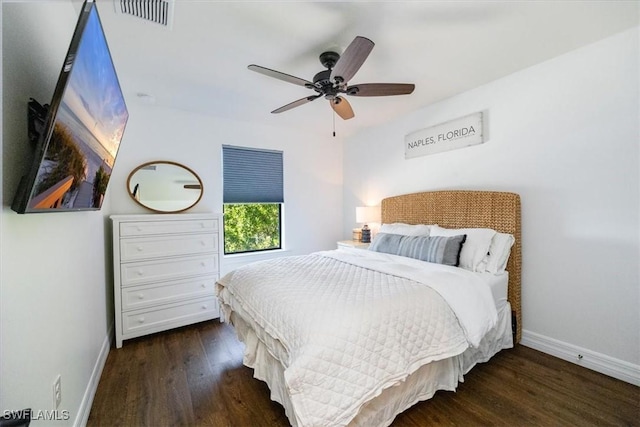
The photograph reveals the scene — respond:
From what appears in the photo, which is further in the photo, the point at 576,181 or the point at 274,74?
the point at 576,181

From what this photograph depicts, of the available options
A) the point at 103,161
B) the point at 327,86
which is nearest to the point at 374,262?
the point at 327,86

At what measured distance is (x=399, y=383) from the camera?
1.45 metres

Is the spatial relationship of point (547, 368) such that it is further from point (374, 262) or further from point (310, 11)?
point (310, 11)

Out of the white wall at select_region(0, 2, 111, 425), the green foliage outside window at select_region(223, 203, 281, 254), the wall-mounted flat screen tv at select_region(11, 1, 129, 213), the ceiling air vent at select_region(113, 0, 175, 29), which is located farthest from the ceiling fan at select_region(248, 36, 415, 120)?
the green foliage outside window at select_region(223, 203, 281, 254)

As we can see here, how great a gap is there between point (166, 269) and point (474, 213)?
318 centimetres

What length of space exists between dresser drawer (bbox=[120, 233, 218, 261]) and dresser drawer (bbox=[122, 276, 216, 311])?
0.30 metres

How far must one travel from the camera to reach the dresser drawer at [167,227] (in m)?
2.63

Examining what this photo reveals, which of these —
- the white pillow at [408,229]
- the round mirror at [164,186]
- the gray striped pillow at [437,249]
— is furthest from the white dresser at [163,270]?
the gray striped pillow at [437,249]

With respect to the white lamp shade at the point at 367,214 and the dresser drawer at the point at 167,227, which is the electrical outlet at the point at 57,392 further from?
the white lamp shade at the point at 367,214

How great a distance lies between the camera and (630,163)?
1.93 meters

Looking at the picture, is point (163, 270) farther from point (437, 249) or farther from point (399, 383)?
point (437, 249)

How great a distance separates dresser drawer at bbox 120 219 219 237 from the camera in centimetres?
263

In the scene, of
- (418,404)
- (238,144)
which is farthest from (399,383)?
(238,144)

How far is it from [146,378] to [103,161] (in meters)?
1.63
